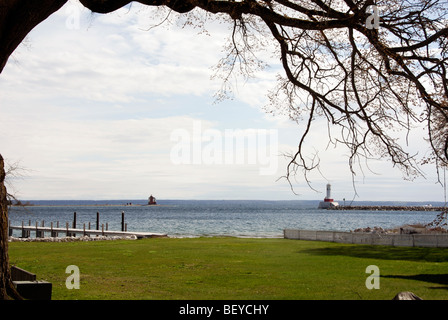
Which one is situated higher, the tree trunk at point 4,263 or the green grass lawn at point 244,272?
the tree trunk at point 4,263

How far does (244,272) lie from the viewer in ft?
50.9

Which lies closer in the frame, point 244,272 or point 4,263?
point 4,263

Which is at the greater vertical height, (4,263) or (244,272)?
(4,263)

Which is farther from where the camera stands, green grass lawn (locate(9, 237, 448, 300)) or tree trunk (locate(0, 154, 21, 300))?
green grass lawn (locate(9, 237, 448, 300))

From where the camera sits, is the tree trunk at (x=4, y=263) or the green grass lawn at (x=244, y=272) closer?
the tree trunk at (x=4, y=263)

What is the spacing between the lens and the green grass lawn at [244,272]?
11906 mm

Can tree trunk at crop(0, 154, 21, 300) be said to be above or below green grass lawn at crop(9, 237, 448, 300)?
above

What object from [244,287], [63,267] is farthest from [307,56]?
[63,267]

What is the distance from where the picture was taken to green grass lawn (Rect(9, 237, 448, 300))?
1191 centimetres
